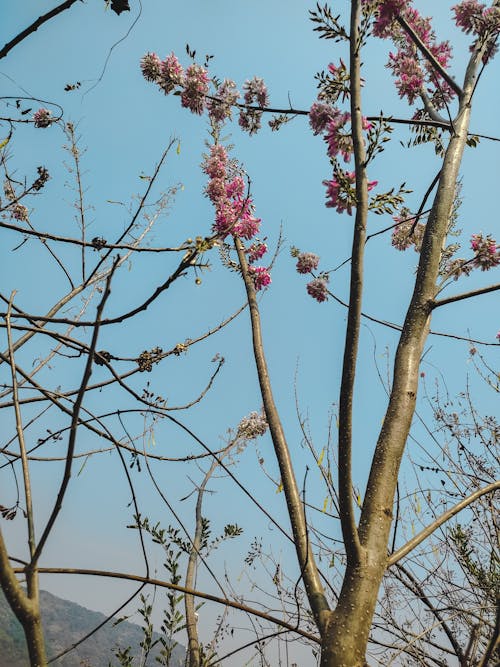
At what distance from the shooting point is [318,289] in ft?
10.4

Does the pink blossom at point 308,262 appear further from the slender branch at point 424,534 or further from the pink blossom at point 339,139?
the slender branch at point 424,534

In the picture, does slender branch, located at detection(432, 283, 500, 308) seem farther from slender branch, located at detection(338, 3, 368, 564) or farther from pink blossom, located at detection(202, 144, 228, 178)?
pink blossom, located at detection(202, 144, 228, 178)

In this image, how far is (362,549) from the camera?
126 centimetres

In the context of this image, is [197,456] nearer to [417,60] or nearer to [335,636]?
[335,636]

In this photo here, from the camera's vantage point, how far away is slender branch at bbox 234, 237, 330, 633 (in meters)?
1.33

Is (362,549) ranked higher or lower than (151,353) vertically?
lower

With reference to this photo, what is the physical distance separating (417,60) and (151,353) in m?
2.95

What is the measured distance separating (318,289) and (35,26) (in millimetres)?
2379

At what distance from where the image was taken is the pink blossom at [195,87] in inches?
114

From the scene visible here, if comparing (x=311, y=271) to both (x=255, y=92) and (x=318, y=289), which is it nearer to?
(x=318, y=289)

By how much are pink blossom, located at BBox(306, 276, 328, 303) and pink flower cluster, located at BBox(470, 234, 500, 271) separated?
0.93m

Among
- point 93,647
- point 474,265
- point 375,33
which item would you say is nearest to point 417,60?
point 375,33

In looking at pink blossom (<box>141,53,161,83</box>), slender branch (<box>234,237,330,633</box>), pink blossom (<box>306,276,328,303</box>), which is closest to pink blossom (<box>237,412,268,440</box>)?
pink blossom (<box>306,276,328,303</box>)

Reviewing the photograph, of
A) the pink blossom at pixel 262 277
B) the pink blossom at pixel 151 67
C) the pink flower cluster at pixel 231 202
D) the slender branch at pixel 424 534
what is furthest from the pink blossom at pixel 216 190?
the slender branch at pixel 424 534
